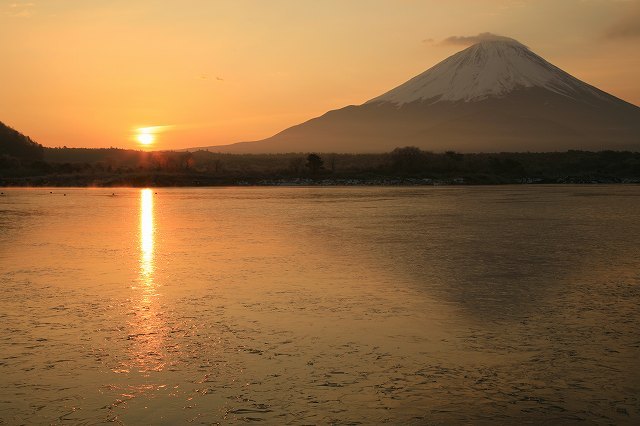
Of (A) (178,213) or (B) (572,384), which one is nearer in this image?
(B) (572,384)

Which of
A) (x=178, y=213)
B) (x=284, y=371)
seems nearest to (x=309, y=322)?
(x=284, y=371)

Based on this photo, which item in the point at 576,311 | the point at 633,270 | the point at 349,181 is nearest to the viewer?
the point at 576,311

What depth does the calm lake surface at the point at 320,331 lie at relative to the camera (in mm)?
6891

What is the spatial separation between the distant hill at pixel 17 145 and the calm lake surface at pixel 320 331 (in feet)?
326

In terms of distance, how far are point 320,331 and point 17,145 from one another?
114823mm

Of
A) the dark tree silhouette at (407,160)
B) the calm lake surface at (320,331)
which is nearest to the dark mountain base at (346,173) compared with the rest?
the dark tree silhouette at (407,160)

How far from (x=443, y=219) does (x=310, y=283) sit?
51.4ft

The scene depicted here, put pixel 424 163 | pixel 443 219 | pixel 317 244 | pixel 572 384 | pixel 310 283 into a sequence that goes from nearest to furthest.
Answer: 1. pixel 572 384
2. pixel 310 283
3. pixel 317 244
4. pixel 443 219
5. pixel 424 163

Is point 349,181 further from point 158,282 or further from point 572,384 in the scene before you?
point 572,384

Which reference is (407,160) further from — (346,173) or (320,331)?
(320,331)

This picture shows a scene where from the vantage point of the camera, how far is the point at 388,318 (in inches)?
413

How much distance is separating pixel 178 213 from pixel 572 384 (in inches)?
1055

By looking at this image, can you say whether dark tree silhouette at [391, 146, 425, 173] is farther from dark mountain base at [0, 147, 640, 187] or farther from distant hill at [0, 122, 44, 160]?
distant hill at [0, 122, 44, 160]

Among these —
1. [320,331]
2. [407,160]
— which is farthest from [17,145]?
[320,331]
